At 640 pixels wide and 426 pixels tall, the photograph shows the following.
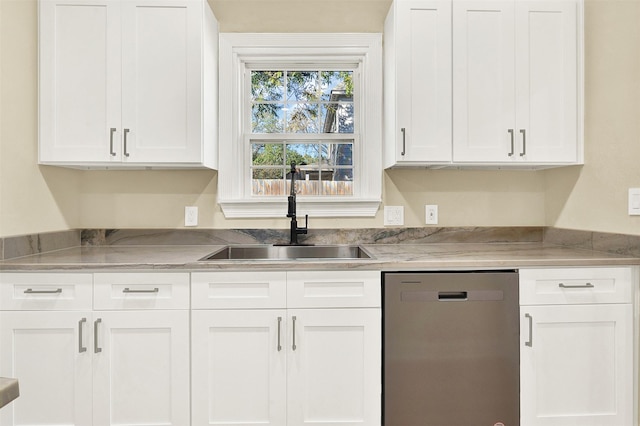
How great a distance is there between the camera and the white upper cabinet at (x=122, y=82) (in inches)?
79.0

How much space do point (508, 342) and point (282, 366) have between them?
1016 millimetres

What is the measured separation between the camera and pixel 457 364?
1.73 meters

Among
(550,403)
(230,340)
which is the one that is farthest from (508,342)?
(230,340)

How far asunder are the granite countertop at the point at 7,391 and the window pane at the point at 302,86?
2163 millimetres

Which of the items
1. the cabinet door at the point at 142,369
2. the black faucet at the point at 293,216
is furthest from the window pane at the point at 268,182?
the cabinet door at the point at 142,369

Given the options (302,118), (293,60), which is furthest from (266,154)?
(293,60)

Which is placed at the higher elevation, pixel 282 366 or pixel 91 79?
pixel 91 79

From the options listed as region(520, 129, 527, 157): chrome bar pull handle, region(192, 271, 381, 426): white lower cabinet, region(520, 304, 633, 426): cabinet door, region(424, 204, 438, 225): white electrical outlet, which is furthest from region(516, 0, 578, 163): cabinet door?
region(192, 271, 381, 426): white lower cabinet

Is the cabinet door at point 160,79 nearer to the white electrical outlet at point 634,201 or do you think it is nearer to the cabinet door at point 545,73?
the cabinet door at point 545,73

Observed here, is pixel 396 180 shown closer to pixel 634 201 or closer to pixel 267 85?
pixel 267 85

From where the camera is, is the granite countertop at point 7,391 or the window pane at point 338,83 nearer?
the granite countertop at point 7,391

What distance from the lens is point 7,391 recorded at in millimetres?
608

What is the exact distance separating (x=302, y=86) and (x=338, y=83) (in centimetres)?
23

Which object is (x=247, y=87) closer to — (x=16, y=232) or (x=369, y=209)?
(x=369, y=209)
